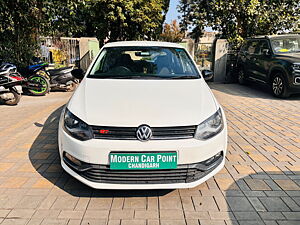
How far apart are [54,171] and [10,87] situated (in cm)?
453

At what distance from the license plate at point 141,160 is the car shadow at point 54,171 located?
53cm

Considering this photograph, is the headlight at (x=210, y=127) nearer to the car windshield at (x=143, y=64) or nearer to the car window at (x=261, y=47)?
the car windshield at (x=143, y=64)

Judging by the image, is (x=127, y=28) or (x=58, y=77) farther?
(x=127, y=28)

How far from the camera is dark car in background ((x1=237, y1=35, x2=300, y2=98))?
7.13 m

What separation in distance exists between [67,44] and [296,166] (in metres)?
9.62

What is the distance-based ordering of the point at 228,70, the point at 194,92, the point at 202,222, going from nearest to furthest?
the point at 202,222 → the point at 194,92 → the point at 228,70

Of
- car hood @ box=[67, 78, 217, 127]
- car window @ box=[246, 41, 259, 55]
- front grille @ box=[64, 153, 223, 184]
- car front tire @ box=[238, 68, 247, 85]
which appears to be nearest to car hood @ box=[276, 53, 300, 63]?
car window @ box=[246, 41, 259, 55]

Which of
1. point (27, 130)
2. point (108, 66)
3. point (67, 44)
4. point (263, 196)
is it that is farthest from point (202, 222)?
point (67, 44)

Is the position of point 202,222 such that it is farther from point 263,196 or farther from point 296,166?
point 296,166

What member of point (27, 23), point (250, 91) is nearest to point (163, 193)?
point (250, 91)

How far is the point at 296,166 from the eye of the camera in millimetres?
3424

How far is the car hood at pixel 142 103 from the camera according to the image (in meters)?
2.45

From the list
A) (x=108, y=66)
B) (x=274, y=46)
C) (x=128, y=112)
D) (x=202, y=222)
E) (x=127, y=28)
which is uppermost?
(x=127, y=28)

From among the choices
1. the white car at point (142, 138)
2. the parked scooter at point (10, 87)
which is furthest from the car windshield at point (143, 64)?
the parked scooter at point (10, 87)
